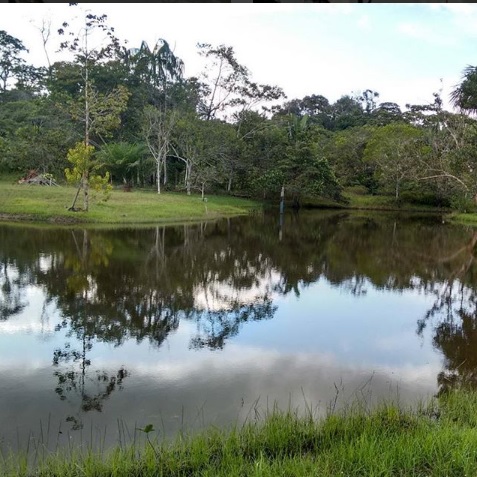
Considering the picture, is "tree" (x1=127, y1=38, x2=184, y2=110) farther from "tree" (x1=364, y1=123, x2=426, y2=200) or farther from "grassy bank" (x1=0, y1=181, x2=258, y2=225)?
"tree" (x1=364, y1=123, x2=426, y2=200)

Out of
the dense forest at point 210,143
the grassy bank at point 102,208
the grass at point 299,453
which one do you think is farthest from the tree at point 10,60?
the grass at point 299,453

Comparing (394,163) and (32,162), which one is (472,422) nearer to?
(32,162)

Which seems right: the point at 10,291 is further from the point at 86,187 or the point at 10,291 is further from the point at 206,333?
the point at 86,187

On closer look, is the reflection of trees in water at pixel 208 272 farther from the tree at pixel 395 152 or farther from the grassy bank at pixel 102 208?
the tree at pixel 395 152

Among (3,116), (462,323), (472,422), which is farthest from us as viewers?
(3,116)

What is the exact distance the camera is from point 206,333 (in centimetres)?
867

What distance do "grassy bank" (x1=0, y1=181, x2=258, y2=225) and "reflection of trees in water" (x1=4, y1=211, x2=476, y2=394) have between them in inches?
93.2

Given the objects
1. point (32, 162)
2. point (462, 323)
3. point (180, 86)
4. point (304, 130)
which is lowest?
point (462, 323)

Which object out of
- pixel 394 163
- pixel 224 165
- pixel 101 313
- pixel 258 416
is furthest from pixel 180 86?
pixel 258 416

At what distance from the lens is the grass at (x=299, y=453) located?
12.4ft

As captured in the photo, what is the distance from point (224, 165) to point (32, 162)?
44.1 feet

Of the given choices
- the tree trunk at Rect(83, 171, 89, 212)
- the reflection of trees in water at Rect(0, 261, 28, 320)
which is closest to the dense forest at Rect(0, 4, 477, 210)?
the tree trunk at Rect(83, 171, 89, 212)

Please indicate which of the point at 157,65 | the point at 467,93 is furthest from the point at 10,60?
the point at 467,93

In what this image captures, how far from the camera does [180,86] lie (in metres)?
A: 43.4
